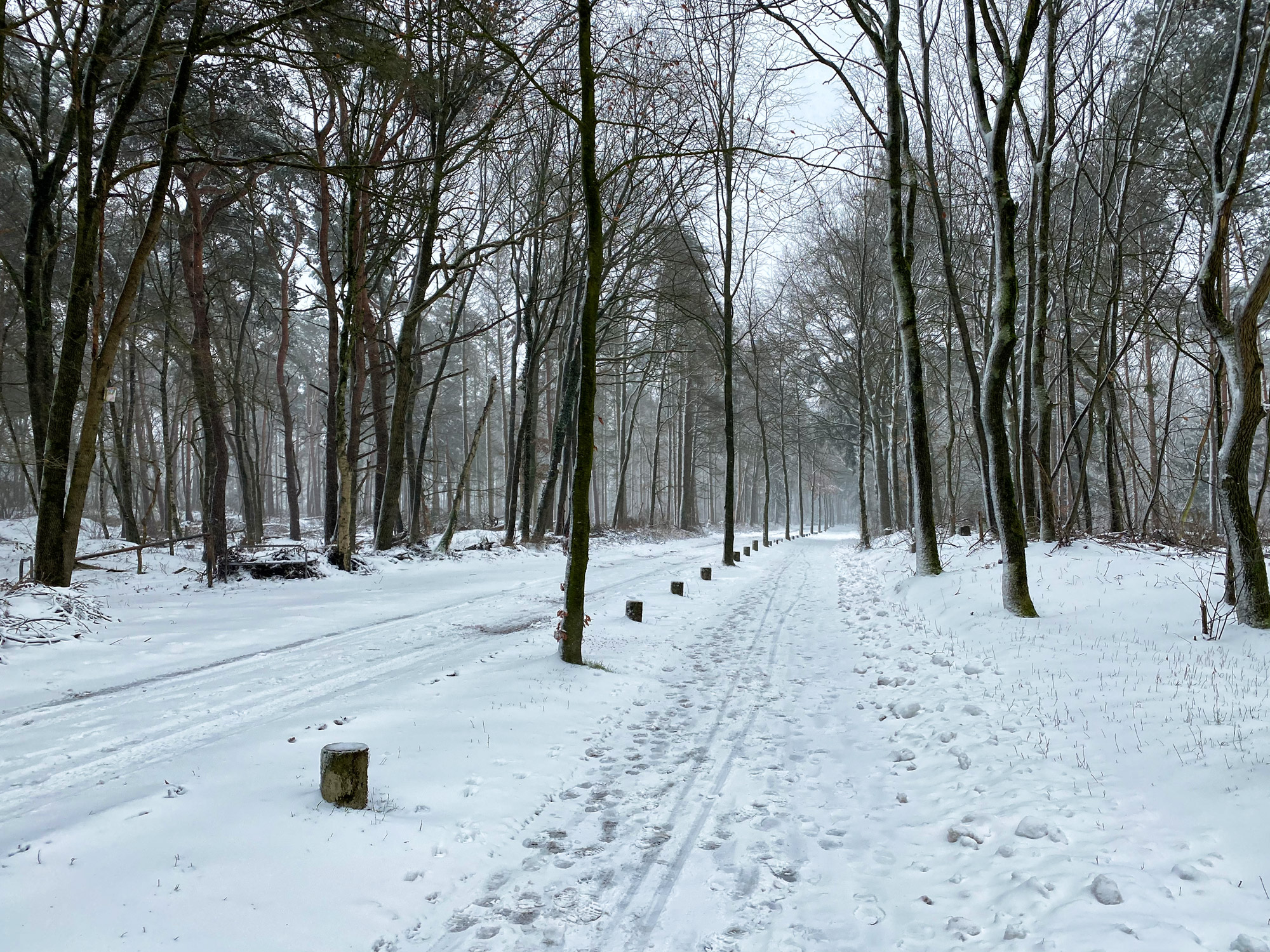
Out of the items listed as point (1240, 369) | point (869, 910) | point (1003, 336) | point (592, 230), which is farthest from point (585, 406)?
point (1240, 369)

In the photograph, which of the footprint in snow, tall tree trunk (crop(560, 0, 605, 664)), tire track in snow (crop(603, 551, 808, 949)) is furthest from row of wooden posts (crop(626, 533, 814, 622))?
the footprint in snow

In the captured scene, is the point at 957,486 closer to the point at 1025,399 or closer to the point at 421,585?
the point at 1025,399

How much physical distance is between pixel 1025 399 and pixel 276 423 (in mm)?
37895

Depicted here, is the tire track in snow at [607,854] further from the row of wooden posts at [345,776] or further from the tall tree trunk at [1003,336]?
the tall tree trunk at [1003,336]

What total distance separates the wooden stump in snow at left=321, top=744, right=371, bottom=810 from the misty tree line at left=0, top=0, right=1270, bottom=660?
300 centimetres

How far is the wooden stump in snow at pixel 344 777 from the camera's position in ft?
11.5

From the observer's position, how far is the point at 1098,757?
391 cm

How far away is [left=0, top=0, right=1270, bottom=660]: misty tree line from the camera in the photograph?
736 centimetres

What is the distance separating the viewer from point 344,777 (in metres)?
3.52

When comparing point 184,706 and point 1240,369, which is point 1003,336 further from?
point 184,706

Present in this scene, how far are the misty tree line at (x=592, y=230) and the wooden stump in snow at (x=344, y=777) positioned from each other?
9.84ft

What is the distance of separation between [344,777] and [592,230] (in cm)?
522

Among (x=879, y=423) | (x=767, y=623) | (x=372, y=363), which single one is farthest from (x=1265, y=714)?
(x=879, y=423)

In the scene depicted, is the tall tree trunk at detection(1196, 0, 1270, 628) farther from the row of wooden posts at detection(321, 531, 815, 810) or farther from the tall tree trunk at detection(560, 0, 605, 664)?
the row of wooden posts at detection(321, 531, 815, 810)
